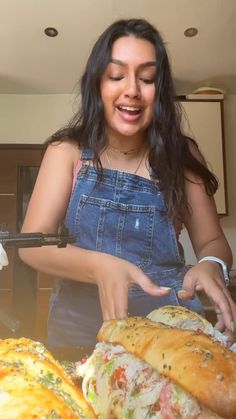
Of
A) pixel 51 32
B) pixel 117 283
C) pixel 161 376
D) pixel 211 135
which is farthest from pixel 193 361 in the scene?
pixel 211 135

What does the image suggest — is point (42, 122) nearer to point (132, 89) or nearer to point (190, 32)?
point (190, 32)

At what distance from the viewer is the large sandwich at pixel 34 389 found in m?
0.20

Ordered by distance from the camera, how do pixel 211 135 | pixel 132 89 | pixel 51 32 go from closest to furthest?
pixel 132 89, pixel 51 32, pixel 211 135

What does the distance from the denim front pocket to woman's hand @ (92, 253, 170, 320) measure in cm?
24

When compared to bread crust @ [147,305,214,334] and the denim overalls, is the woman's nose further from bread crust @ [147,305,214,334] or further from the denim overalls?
bread crust @ [147,305,214,334]

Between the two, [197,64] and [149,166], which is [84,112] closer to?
[149,166]

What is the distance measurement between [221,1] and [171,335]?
80.1 inches

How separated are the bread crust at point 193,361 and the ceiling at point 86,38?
173 cm

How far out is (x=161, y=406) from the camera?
10.7 inches

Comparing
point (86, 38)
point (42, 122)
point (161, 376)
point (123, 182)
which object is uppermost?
point (86, 38)

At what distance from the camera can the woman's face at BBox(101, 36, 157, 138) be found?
614mm

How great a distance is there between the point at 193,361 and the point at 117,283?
0.48 ft

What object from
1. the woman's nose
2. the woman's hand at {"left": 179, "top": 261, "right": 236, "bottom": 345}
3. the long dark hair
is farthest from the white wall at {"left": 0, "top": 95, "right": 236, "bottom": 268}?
the woman's hand at {"left": 179, "top": 261, "right": 236, "bottom": 345}

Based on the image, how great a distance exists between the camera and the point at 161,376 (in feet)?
0.95
